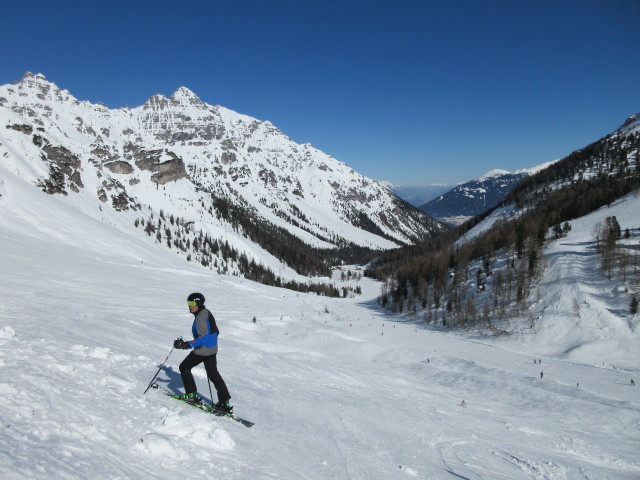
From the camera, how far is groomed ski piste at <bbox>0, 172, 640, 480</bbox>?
6.07m

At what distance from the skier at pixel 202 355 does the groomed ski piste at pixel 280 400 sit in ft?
1.81

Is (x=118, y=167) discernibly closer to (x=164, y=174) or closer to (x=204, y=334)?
(x=164, y=174)

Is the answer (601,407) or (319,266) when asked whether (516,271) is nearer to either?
(601,407)

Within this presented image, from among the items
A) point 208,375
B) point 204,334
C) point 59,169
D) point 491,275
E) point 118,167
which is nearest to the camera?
point 208,375

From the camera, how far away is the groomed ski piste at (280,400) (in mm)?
6066

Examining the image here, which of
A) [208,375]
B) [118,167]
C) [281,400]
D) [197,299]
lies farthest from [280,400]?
[118,167]

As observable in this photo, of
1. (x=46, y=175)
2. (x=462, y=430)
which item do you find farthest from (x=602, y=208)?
(x=46, y=175)

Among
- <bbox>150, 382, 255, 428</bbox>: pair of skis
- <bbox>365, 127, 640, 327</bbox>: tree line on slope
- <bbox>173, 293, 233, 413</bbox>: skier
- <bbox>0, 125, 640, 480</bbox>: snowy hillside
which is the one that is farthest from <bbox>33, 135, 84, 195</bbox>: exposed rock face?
A: <bbox>150, 382, 255, 428</bbox>: pair of skis

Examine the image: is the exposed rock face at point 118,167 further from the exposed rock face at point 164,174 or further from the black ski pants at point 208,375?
the black ski pants at point 208,375

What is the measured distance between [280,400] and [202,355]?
3305mm

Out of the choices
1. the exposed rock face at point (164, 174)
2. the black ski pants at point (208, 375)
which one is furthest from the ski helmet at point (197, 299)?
the exposed rock face at point (164, 174)

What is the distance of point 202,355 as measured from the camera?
849 cm

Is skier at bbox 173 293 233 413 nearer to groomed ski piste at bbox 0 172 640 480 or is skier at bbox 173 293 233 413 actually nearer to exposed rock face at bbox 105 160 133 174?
groomed ski piste at bbox 0 172 640 480

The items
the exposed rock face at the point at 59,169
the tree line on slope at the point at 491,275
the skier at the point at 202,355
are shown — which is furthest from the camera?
the exposed rock face at the point at 59,169
